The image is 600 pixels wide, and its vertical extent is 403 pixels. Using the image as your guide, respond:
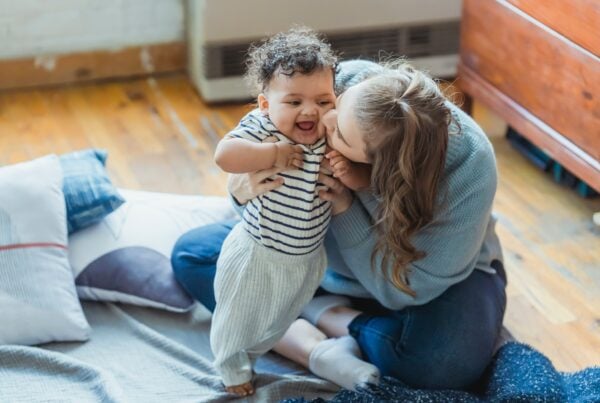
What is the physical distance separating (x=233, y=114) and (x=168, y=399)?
134 centimetres

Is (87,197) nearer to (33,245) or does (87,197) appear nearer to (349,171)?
(33,245)

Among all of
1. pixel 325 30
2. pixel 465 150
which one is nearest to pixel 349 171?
pixel 465 150

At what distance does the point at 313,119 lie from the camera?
152cm

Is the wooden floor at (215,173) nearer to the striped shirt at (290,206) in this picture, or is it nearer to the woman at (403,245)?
the woman at (403,245)

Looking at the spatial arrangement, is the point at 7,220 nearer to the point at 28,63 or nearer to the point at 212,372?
the point at 212,372

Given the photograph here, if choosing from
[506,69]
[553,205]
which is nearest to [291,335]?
[553,205]

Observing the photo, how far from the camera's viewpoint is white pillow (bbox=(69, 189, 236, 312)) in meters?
1.96

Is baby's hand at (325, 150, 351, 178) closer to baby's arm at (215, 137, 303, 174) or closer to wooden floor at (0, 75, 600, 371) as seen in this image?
baby's arm at (215, 137, 303, 174)

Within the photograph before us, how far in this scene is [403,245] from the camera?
1.57 m

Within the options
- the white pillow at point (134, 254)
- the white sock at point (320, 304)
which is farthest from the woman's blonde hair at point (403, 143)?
the white pillow at point (134, 254)

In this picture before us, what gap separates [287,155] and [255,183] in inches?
2.9

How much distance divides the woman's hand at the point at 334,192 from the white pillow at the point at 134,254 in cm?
47

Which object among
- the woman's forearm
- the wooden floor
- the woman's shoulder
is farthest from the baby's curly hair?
the wooden floor

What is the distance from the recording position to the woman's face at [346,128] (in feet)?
4.82
